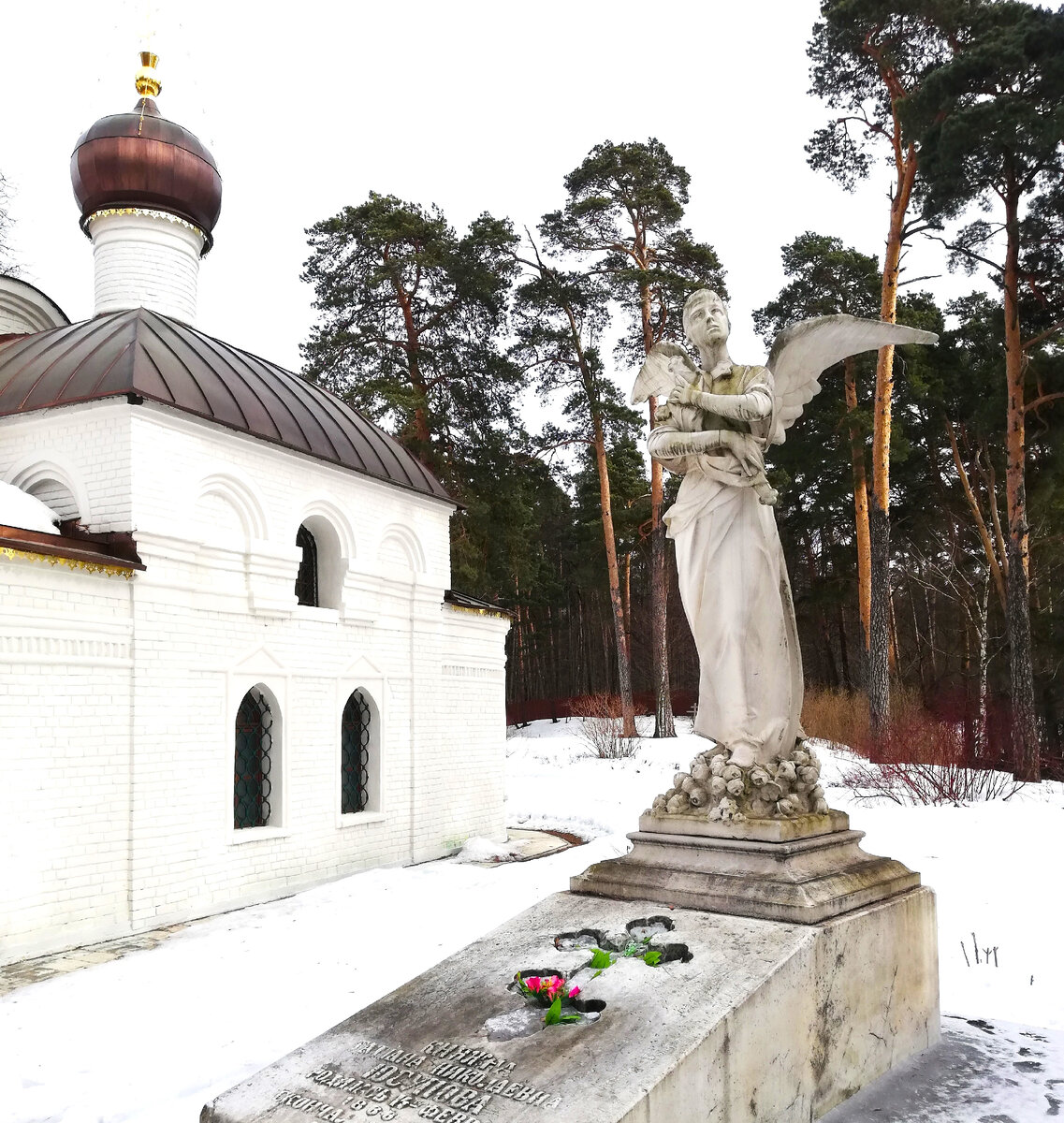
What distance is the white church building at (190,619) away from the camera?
307 inches

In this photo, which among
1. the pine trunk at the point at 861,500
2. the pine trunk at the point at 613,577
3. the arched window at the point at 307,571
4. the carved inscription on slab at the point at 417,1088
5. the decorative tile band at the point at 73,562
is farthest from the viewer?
the pine trunk at the point at 613,577

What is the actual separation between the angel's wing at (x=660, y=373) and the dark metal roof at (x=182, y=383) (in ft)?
17.9

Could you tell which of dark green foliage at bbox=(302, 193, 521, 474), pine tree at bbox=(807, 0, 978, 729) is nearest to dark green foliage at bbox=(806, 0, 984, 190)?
pine tree at bbox=(807, 0, 978, 729)

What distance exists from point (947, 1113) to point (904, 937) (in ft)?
2.43

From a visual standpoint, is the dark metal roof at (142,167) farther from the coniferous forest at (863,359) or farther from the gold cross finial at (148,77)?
the coniferous forest at (863,359)

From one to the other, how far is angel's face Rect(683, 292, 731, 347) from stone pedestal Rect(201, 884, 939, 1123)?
265 cm

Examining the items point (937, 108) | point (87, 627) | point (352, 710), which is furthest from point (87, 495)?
point (937, 108)

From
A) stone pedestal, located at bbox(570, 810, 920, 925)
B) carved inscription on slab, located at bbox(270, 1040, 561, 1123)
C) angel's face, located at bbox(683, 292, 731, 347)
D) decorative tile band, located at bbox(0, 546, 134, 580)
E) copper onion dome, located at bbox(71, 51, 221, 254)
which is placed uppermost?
copper onion dome, located at bbox(71, 51, 221, 254)

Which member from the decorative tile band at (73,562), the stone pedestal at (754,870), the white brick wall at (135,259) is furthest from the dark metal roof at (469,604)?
the stone pedestal at (754,870)

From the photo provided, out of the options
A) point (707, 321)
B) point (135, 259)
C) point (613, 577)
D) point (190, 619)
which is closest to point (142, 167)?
point (135, 259)

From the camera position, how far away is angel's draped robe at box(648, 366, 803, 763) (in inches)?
175

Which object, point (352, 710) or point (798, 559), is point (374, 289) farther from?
point (798, 559)

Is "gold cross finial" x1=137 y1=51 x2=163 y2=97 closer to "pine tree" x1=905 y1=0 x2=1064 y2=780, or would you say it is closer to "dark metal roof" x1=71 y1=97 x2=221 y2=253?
"dark metal roof" x1=71 y1=97 x2=221 y2=253

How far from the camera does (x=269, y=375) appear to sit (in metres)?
11.2
